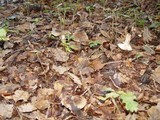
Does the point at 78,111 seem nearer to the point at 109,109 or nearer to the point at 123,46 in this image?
the point at 109,109

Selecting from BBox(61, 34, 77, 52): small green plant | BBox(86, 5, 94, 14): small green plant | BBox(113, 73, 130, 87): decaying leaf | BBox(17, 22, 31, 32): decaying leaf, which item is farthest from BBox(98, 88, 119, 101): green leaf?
BBox(86, 5, 94, 14): small green plant

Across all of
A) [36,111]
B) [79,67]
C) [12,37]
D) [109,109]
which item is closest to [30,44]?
[12,37]

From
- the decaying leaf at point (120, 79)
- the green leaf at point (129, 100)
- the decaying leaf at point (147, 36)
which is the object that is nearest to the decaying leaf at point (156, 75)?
the decaying leaf at point (120, 79)

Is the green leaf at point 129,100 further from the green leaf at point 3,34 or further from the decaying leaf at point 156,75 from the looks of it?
the green leaf at point 3,34

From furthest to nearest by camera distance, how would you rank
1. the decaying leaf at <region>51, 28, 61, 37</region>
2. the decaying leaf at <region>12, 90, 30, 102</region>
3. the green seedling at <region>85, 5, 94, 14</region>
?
the green seedling at <region>85, 5, 94, 14</region> < the decaying leaf at <region>51, 28, 61, 37</region> < the decaying leaf at <region>12, 90, 30, 102</region>

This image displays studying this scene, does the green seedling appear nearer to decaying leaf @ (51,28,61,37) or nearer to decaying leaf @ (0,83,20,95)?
decaying leaf @ (51,28,61,37)

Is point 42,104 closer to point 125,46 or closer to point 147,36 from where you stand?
point 125,46

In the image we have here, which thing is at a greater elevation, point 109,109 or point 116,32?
point 116,32
